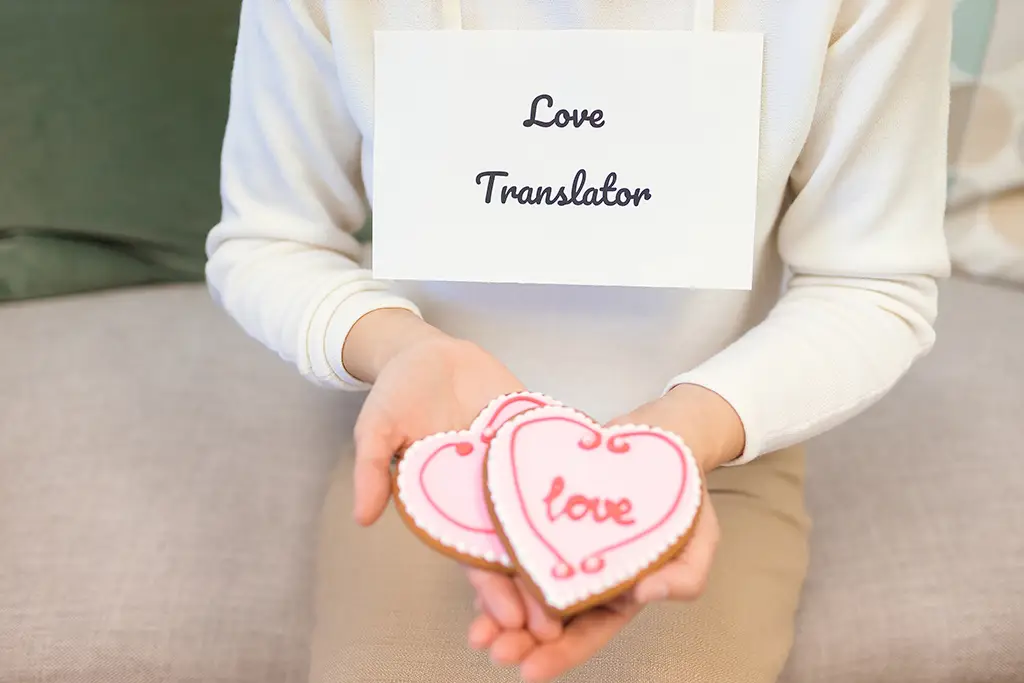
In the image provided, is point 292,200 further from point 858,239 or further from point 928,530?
point 928,530

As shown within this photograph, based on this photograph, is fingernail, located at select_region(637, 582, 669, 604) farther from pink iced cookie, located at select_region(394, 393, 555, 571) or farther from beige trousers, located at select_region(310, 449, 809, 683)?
beige trousers, located at select_region(310, 449, 809, 683)

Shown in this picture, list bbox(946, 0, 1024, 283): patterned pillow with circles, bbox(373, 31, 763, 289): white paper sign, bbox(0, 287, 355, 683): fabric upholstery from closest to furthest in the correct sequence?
bbox(373, 31, 763, 289): white paper sign < bbox(0, 287, 355, 683): fabric upholstery < bbox(946, 0, 1024, 283): patterned pillow with circles

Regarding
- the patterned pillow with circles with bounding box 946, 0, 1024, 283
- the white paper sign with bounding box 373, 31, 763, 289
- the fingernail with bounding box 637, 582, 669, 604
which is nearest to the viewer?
the fingernail with bounding box 637, 582, 669, 604

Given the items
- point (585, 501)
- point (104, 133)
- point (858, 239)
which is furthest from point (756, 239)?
point (104, 133)

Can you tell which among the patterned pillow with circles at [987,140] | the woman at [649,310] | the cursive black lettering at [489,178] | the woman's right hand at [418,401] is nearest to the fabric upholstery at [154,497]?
the woman at [649,310]

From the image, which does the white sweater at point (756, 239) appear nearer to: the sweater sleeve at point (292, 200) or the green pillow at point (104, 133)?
the sweater sleeve at point (292, 200)

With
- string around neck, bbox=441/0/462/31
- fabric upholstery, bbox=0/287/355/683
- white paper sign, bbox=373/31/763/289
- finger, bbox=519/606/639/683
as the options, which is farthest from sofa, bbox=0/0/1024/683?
string around neck, bbox=441/0/462/31

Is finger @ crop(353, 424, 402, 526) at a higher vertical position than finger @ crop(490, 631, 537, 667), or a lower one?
higher

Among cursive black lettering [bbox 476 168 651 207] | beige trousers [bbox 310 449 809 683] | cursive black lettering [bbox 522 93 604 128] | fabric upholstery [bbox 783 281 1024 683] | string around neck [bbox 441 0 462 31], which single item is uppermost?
string around neck [bbox 441 0 462 31]
